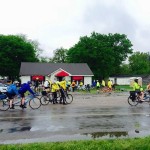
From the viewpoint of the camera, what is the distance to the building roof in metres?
66.0

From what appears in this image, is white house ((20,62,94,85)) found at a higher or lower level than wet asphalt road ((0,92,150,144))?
higher

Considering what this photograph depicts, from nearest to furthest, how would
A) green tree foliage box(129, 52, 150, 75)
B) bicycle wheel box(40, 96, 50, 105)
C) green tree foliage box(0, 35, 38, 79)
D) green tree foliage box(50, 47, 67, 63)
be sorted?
bicycle wheel box(40, 96, 50, 105) → green tree foliage box(0, 35, 38, 79) → green tree foliage box(50, 47, 67, 63) → green tree foliage box(129, 52, 150, 75)

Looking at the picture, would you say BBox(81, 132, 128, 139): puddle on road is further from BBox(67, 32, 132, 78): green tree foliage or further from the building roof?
BBox(67, 32, 132, 78): green tree foliage

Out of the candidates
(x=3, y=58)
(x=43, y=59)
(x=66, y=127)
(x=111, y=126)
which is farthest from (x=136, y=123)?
(x=43, y=59)

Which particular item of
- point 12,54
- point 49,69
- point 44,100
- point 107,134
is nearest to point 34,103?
point 44,100

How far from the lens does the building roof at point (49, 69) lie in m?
66.0

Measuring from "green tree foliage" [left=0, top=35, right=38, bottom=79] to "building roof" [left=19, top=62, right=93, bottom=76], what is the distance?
7.13 metres

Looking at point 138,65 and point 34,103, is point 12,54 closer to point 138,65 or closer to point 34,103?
point 34,103

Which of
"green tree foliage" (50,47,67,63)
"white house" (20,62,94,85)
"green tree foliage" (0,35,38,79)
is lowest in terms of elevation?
"white house" (20,62,94,85)

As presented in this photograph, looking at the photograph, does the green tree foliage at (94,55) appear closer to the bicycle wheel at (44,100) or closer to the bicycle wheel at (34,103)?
the bicycle wheel at (44,100)

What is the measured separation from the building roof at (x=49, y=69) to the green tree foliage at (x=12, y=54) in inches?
281

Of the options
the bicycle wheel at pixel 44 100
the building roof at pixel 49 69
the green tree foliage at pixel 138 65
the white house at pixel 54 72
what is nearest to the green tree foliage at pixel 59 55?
the green tree foliage at pixel 138 65

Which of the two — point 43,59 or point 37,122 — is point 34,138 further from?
point 43,59

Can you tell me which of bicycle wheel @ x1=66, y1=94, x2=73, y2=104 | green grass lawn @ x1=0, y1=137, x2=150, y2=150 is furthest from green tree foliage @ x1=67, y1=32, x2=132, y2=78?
green grass lawn @ x1=0, y1=137, x2=150, y2=150
